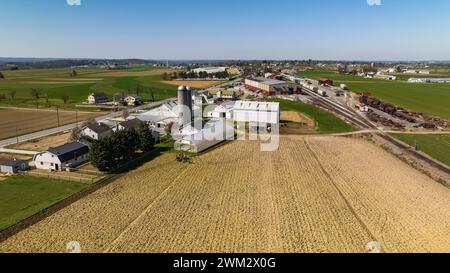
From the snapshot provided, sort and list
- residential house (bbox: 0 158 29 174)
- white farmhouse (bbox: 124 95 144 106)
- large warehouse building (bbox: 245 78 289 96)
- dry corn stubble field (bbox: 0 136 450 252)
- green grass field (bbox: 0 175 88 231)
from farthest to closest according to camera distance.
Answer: large warehouse building (bbox: 245 78 289 96), white farmhouse (bbox: 124 95 144 106), residential house (bbox: 0 158 29 174), green grass field (bbox: 0 175 88 231), dry corn stubble field (bbox: 0 136 450 252)

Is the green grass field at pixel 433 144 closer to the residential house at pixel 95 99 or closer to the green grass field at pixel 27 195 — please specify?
the green grass field at pixel 27 195

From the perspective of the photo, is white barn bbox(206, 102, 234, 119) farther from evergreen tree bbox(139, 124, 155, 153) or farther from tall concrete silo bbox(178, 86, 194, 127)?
evergreen tree bbox(139, 124, 155, 153)

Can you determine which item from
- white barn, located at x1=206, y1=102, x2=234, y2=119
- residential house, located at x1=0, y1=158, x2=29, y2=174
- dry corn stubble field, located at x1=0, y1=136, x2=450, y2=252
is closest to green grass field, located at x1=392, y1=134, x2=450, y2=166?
dry corn stubble field, located at x1=0, y1=136, x2=450, y2=252

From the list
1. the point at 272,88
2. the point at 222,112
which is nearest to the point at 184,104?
the point at 222,112

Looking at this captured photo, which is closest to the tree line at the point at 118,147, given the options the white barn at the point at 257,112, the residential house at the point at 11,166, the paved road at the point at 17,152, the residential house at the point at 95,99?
the residential house at the point at 11,166

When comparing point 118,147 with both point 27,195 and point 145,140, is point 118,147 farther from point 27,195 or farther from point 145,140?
point 27,195
